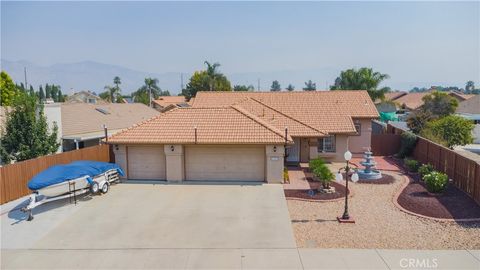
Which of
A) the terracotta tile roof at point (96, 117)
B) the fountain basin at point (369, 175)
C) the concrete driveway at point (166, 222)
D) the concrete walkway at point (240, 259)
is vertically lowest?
the concrete walkway at point (240, 259)

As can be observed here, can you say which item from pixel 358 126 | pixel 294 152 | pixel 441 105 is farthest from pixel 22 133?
pixel 441 105

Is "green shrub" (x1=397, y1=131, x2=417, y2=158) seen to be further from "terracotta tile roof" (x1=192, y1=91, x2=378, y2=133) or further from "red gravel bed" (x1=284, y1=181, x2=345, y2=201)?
"red gravel bed" (x1=284, y1=181, x2=345, y2=201)

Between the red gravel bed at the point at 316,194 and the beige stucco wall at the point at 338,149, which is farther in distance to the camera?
the beige stucco wall at the point at 338,149

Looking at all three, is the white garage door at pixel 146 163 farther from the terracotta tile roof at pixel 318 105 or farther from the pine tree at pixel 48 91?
the pine tree at pixel 48 91

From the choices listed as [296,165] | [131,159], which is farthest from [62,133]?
[296,165]

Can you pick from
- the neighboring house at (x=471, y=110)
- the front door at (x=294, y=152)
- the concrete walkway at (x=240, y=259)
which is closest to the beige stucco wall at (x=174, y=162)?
the front door at (x=294, y=152)

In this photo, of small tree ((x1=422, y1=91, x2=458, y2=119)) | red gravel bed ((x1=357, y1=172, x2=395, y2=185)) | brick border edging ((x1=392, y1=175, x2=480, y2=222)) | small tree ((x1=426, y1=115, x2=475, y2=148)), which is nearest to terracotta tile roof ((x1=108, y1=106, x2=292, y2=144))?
red gravel bed ((x1=357, y1=172, x2=395, y2=185))

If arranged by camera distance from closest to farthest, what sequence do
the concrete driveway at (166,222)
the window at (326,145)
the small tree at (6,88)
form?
the concrete driveway at (166,222)
the window at (326,145)
the small tree at (6,88)
